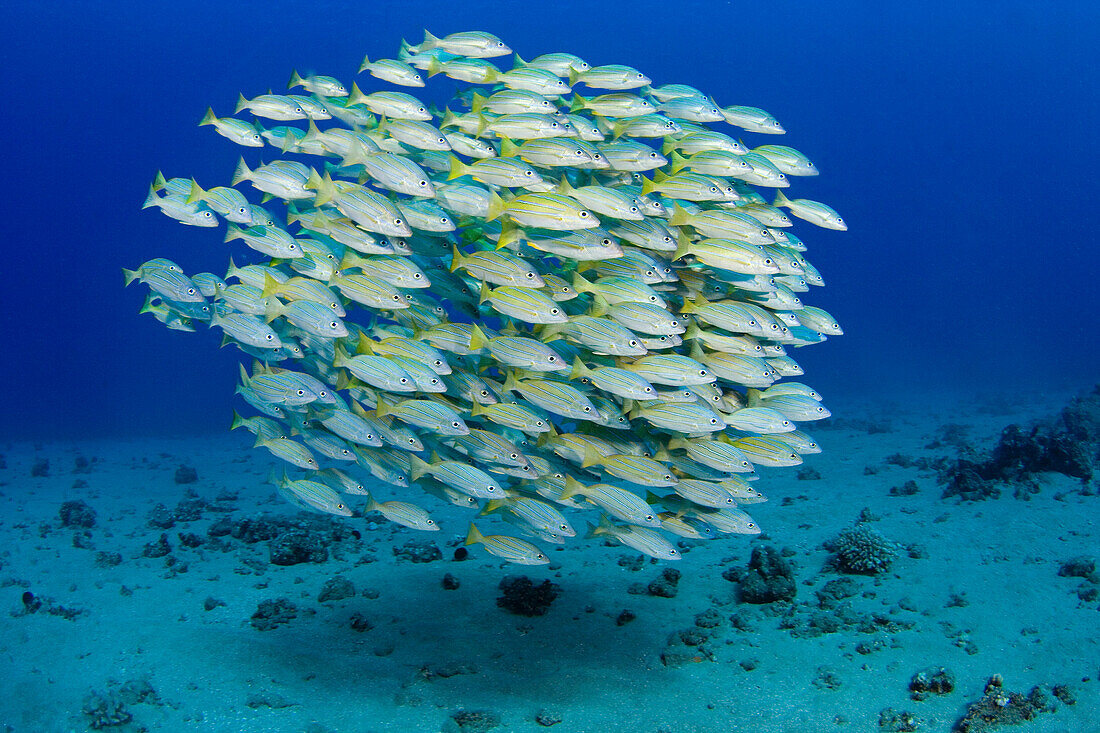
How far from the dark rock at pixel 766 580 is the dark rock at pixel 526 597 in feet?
7.65

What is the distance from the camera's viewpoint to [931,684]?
5.48m

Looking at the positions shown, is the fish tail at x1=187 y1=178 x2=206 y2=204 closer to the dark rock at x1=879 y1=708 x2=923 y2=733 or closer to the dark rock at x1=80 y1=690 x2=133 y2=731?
the dark rock at x1=80 y1=690 x2=133 y2=731

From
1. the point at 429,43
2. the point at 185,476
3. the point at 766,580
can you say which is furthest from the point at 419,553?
the point at 185,476

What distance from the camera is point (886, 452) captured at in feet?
49.8

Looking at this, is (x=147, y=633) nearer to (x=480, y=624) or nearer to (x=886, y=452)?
(x=480, y=624)

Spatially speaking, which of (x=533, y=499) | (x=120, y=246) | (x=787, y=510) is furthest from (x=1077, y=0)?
(x=120, y=246)

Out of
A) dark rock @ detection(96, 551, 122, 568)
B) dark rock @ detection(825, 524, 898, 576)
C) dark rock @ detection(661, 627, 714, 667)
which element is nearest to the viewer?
dark rock @ detection(661, 627, 714, 667)

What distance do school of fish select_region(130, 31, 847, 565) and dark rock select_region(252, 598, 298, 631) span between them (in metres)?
2.72

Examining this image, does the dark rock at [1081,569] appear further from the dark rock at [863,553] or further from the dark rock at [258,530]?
the dark rock at [258,530]

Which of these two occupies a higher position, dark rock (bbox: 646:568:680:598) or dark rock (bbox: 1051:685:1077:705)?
dark rock (bbox: 646:568:680:598)

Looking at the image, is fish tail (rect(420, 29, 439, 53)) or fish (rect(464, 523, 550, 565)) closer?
fish (rect(464, 523, 550, 565))

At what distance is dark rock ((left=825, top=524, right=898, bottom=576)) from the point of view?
25.0 ft

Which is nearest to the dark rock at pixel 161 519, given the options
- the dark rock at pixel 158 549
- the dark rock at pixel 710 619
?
the dark rock at pixel 158 549

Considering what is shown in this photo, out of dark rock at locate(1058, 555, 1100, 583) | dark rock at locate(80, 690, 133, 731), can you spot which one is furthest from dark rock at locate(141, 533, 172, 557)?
dark rock at locate(1058, 555, 1100, 583)
